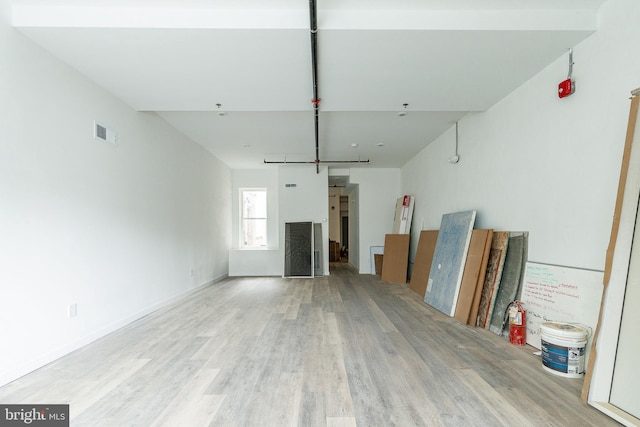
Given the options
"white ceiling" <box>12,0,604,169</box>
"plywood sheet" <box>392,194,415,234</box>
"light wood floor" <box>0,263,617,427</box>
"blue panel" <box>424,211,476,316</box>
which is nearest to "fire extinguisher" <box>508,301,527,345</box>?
"light wood floor" <box>0,263,617,427</box>

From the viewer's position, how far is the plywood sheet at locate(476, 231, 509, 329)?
11.4 ft

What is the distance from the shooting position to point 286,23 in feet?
7.75

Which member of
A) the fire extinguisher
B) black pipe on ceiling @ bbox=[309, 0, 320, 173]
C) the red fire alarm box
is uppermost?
black pipe on ceiling @ bbox=[309, 0, 320, 173]

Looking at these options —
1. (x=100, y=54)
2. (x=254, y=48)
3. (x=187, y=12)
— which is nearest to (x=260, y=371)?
(x=254, y=48)

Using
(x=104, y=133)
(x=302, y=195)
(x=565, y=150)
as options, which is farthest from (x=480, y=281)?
(x=302, y=195)

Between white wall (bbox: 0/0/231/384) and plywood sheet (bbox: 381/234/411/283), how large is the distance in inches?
168

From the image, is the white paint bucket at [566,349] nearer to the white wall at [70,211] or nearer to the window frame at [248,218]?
the white wall at [70,211]

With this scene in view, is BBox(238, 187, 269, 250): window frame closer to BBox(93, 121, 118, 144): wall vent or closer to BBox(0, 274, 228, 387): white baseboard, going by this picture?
BBox(0, 274, 228, 387): white baseboard

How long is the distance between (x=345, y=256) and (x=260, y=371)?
10577mm

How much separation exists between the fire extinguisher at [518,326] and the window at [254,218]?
652cm

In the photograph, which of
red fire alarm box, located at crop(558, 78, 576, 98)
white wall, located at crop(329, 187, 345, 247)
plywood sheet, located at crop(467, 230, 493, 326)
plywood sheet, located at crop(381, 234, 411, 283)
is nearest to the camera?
red fire alarm box, located at crop(558, 78, 576, 98)

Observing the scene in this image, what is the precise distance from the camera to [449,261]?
448cm

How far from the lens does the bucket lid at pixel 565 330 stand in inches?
91.7

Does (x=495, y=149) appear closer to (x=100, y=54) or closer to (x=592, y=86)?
(x=592, y=86)
